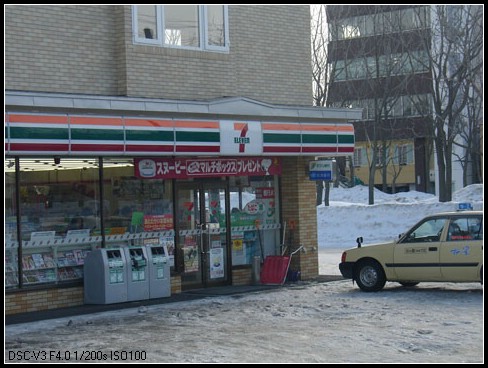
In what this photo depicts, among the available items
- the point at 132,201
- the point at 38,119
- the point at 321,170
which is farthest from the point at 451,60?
the point at 38,119

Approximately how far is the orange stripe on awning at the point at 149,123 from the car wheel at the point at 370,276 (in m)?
4.73

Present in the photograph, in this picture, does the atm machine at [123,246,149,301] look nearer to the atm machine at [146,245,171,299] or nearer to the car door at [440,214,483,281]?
the atm machine at [146,245,171,299]

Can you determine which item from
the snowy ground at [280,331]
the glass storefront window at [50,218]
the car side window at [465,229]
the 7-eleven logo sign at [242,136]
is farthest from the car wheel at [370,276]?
the glass storefront window at [50,218]

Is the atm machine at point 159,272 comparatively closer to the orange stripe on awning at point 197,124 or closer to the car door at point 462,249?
the orange stripe on awning at point 197,124

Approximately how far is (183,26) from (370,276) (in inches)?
241

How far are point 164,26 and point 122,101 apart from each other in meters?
2.31

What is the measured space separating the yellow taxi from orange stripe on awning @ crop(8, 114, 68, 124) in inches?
255

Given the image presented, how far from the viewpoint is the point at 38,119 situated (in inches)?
548

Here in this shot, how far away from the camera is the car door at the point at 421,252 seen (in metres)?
16.0

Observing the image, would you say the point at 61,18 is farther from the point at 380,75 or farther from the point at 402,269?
the point at 380,75

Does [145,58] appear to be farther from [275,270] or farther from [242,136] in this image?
[275,270]

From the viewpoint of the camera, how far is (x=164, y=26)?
656 inches

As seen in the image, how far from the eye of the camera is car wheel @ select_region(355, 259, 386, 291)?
16797mm

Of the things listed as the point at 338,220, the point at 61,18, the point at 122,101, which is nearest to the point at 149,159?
the point at 122,101
